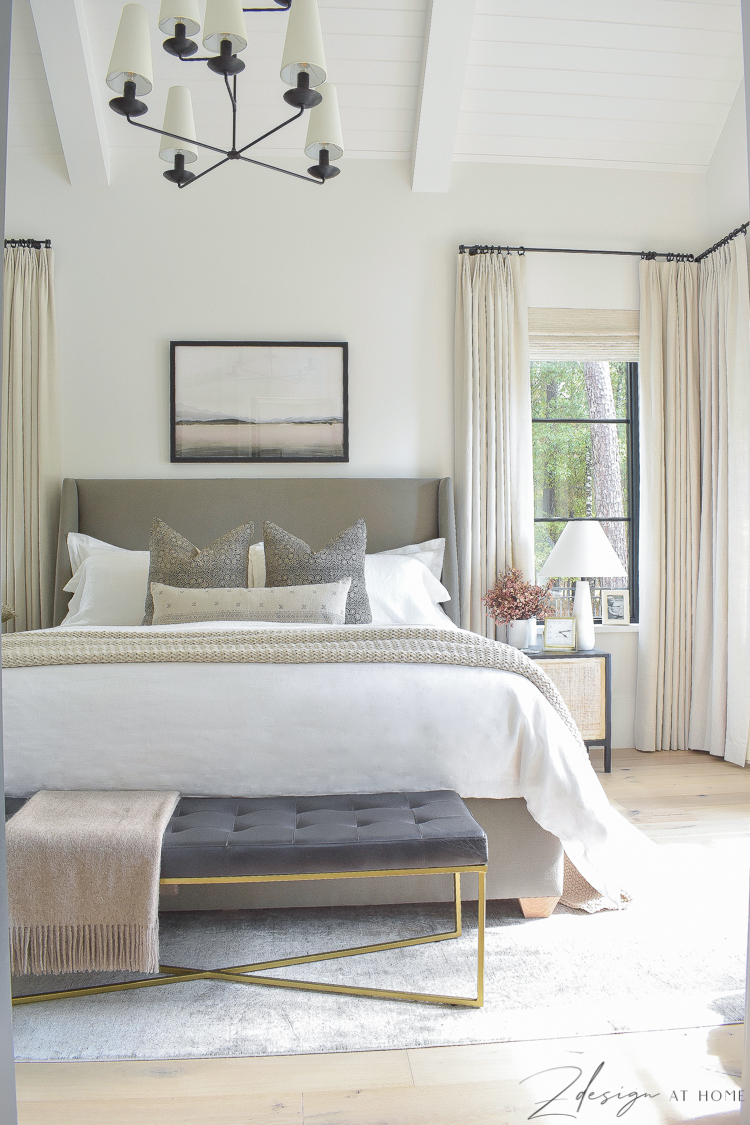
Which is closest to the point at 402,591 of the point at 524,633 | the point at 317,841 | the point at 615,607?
the point at 524,633

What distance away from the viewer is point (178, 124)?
104 inches

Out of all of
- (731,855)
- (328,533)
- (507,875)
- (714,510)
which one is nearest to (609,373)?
(714,510)

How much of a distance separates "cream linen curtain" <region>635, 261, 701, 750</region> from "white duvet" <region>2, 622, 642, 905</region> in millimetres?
2149

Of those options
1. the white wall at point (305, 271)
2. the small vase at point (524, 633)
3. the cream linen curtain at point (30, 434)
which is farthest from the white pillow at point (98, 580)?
the small vase at point (524, 633)

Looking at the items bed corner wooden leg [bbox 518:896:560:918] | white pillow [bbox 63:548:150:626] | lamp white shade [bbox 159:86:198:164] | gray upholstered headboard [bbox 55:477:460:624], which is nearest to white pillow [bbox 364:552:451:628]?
gray upholstered headboard [bbox 55:477:460:624]

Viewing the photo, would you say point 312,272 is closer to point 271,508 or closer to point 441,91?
point 441,91

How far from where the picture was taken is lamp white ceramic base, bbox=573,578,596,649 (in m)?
3.85

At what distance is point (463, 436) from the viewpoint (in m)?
4.04

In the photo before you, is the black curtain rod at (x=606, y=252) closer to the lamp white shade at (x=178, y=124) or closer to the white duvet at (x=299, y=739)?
the lamp white shade at (x=178, y=124)

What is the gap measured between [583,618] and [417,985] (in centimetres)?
232

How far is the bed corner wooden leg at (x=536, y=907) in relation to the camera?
7.21 feet

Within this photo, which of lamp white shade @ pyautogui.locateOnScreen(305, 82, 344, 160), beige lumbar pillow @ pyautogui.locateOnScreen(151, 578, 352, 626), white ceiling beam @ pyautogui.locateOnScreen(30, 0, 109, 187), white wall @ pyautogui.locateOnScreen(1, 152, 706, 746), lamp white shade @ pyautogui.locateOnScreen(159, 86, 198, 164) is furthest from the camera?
white wall @ pyautogui.locateOnScreen(1, 152, 706, 746)

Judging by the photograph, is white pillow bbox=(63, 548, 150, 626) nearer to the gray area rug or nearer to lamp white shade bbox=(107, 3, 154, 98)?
the gray area rug

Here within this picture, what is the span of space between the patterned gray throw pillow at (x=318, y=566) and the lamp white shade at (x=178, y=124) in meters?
1.41
